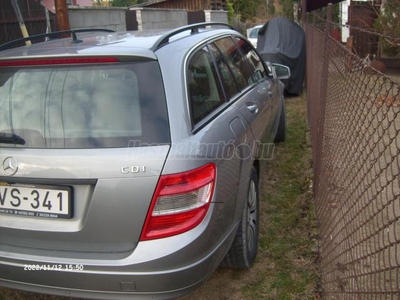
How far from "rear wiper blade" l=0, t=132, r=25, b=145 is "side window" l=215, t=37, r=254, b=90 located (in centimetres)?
166

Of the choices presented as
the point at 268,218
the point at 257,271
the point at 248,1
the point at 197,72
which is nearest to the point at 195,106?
the point at 197,72

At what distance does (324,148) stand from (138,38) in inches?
69.3

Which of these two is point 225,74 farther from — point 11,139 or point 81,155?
point 11,139

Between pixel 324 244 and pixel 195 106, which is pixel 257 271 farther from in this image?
pixel 195 106

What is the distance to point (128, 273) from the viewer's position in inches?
80.9

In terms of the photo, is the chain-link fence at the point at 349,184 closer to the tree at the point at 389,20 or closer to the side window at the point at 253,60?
the side window at the point at 253,60

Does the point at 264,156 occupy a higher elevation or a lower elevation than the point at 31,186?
lower

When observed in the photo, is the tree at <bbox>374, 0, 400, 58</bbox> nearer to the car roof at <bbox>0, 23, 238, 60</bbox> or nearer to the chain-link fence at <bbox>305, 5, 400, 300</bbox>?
the chain-link fence at <bbox>305, 5, 400, 300</bbox>

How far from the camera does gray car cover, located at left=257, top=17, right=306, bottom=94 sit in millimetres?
8742

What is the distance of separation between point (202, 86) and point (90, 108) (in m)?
0.75

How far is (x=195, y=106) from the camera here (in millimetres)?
2387

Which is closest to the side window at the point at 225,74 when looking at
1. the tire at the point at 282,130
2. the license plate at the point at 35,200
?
the license plate at the point at 35,200

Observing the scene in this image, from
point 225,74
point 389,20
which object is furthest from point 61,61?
point 389,20

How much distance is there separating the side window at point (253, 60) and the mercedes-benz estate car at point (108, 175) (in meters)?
1.73
